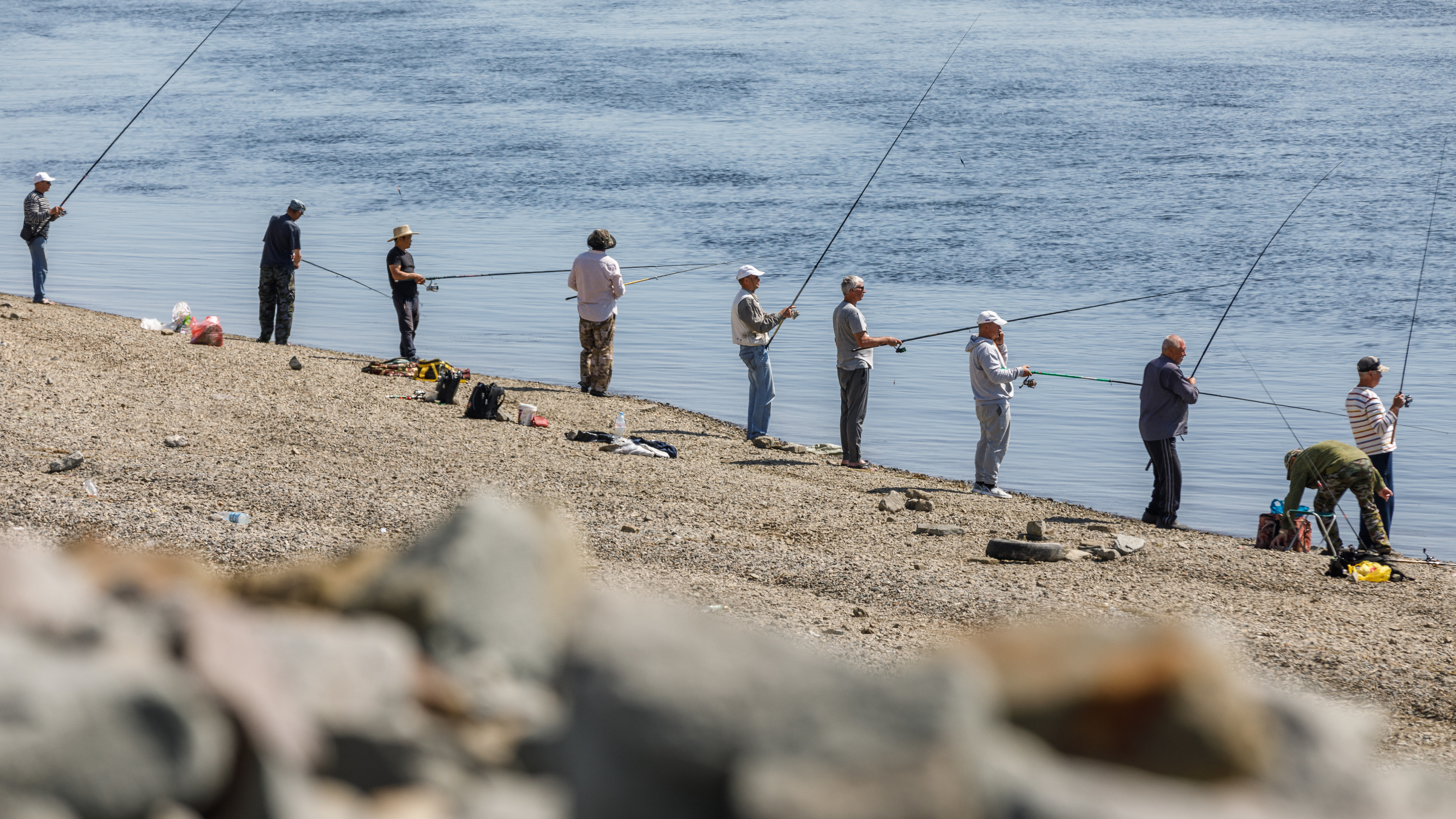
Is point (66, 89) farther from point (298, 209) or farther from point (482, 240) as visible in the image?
point (298, 209)

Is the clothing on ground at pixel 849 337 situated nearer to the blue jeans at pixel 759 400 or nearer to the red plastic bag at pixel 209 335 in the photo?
the blue jeans at pixel 759 400

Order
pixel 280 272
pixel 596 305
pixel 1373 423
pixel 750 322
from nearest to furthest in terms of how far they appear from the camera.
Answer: pixel 1373 423 → pixel 750 322 → pixel 596 305 → pixel 280 272

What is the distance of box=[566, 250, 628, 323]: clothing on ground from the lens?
13703mm

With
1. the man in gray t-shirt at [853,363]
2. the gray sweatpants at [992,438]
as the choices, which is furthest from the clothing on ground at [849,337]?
the gray sweatpants at [992,438]

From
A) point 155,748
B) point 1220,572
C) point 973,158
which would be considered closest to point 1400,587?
point 1220,572

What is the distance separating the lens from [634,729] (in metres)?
1.76

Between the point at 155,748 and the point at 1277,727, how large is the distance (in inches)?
71.3

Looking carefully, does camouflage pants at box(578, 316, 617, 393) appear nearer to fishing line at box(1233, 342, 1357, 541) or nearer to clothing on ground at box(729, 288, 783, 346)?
clothing on ground at box(729, 288, 783, 346)

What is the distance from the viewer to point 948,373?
54.4 feet

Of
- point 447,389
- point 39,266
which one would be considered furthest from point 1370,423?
point 39,266

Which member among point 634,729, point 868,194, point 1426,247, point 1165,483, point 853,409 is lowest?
point 1165,483

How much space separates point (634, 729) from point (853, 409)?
10.8 meters

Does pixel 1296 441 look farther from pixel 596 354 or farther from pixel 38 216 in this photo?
pixel 38 216

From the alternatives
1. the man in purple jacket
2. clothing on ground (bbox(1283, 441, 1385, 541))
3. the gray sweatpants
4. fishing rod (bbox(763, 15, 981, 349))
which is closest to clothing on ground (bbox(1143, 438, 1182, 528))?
the man in purple jacket
